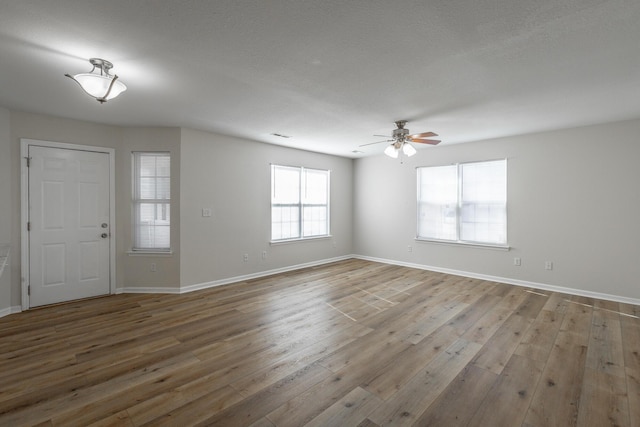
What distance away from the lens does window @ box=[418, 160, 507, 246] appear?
5.16 meters

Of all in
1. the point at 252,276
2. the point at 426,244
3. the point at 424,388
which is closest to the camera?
the point at 424,388

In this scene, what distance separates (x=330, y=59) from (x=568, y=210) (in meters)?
4.43

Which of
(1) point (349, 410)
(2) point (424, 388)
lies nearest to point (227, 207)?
(1) point (349, 410)

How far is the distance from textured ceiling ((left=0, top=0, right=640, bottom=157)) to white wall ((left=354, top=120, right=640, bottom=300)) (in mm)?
596

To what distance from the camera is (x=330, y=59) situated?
7.95ft

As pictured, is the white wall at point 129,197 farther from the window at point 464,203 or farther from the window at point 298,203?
the window at point 464,203

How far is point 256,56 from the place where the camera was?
7.80 ft

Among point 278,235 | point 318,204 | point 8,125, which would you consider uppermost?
point 8,125

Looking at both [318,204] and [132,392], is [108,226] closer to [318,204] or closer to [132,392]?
[132,392]

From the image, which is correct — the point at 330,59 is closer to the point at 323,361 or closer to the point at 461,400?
the point at 323,361

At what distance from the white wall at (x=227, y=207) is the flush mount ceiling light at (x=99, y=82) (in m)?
2.03

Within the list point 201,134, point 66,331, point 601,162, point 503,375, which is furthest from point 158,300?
point 601,162

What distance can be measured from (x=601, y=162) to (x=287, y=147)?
5.04 metres

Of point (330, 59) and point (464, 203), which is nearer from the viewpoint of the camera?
point (330, 59)
